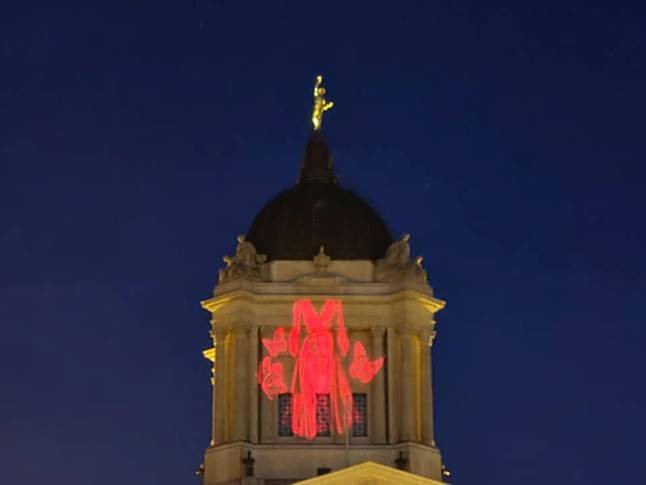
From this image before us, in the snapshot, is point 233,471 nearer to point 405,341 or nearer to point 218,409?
point 218,409

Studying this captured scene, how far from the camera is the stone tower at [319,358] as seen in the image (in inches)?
3647

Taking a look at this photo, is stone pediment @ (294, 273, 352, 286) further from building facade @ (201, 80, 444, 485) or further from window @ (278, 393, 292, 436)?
window @ (278, 393, 292, 436)

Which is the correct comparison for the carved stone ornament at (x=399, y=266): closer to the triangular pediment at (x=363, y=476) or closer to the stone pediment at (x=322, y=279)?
the stone pediment at (x=322, y=279)

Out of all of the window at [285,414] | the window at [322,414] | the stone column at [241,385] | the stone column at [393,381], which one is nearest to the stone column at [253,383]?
the stone column at [241,385]

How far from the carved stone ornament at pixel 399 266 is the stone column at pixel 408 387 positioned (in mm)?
2666

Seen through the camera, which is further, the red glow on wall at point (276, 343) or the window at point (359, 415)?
the red glow on wall at point (276, 343)

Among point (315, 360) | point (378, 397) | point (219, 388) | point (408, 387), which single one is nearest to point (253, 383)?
point (219, 388)

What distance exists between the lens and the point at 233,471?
91625 millimetres

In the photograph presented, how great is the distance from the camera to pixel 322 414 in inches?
3718

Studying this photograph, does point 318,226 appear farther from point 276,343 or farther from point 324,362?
point 324,362

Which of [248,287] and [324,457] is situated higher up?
[248,287]

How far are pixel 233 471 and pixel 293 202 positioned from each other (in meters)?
14.2

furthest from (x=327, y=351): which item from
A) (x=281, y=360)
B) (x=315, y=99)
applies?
(x=315, y=99)

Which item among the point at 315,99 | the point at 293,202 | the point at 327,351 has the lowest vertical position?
the point at 327,351
